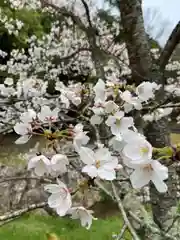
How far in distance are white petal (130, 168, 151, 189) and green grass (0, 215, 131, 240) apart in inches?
176

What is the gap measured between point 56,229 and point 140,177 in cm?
556

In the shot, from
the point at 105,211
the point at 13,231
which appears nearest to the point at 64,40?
the point at 105,211

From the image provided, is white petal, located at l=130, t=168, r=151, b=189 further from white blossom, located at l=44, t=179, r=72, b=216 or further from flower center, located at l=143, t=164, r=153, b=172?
white blossom, located at l=44, t=179, r=72, b=216

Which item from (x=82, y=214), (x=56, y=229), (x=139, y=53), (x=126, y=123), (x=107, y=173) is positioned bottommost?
(x=56, y=229)

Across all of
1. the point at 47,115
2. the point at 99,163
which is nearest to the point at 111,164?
the point at 99,163

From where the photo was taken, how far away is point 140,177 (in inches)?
37.9

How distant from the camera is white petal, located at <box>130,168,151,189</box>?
95cm

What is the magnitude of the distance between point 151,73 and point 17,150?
920 cm

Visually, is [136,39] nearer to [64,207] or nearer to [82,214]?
[82,214]

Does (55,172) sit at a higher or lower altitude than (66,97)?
lower

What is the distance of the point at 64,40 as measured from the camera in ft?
36.4

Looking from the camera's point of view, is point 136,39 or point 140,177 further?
point 136,39

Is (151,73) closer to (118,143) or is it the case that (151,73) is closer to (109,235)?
(118,143)

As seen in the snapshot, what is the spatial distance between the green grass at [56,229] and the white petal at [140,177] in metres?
4.47
